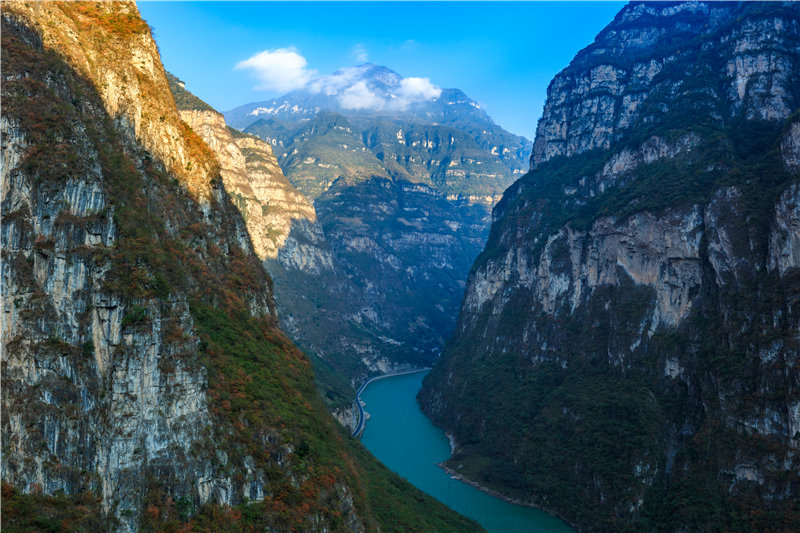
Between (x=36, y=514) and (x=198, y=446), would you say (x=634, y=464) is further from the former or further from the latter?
(x=36, y=514)

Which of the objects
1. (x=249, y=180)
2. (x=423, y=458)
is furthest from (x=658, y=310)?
(x=249, y=180)

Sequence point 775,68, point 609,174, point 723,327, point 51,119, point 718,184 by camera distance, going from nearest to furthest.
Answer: point 51,119
point 723,327
point 718,184
point 775,68
point 609,174

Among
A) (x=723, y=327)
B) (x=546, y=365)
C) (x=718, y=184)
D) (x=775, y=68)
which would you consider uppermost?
(x=775, y=68)

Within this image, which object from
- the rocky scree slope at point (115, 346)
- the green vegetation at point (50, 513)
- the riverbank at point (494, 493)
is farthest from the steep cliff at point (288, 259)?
the green vegetation at point (50, 513)

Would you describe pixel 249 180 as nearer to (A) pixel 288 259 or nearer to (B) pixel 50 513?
(A) pixel 288 259

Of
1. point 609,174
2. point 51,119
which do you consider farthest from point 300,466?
point 609,174

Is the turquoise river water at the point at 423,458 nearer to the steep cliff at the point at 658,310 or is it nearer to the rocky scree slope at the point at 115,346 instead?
the steep cliff at the point at 658,310
